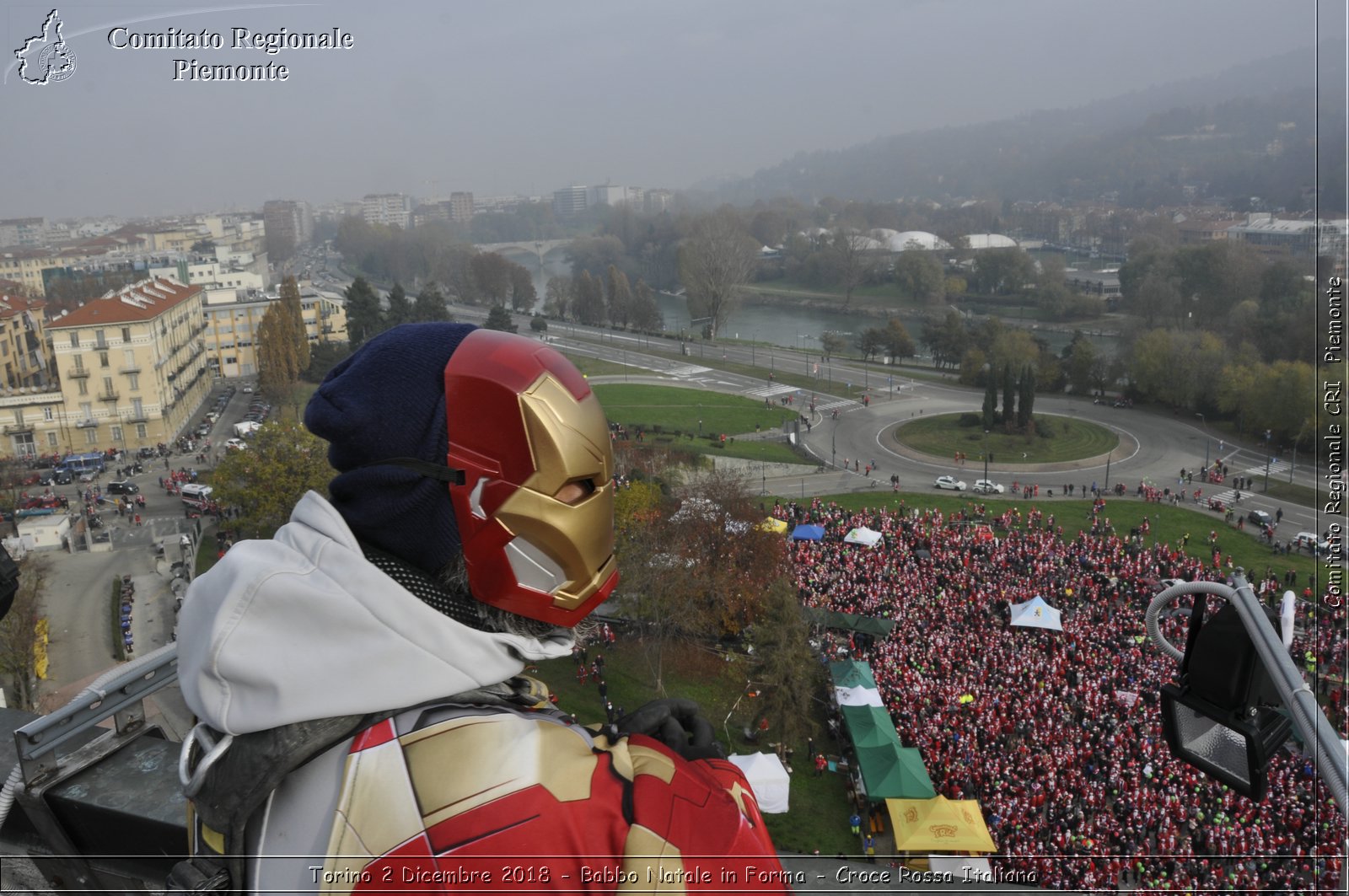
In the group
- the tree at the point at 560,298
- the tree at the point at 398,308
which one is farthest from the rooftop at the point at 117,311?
the tree at the point at 560,298

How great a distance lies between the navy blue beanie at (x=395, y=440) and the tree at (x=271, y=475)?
15.3 m

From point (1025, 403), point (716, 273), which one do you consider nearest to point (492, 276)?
point (716, 273)

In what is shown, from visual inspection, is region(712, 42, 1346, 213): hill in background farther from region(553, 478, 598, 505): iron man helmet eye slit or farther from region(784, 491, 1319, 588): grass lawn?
region(553, 478, 598, 505): iron man helmet eye slit

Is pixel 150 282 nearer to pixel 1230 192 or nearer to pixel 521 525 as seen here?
pixel 521 525

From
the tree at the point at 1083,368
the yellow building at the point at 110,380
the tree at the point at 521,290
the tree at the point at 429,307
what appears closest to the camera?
the yellow building at the point at 110,380

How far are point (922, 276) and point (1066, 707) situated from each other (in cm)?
4803

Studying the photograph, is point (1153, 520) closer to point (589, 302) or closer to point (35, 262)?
point (589, 302)

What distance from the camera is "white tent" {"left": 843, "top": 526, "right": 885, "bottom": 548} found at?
16766 millimetres

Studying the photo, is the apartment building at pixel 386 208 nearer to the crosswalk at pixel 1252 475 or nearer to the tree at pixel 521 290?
the tree at pixel 521 290

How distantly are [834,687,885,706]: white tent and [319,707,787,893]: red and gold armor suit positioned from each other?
34.0ft

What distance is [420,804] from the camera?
1005 millimetres

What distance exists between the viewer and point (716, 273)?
47250 mm

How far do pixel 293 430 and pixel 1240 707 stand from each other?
1760 cm

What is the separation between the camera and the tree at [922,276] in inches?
2160
